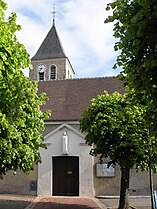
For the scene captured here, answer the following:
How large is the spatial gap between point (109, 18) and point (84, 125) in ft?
28.6

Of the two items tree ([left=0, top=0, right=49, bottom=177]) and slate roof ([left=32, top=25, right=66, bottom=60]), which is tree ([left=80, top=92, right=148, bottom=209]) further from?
slate roof ([left=32, top=25, right=66, bottom=60])

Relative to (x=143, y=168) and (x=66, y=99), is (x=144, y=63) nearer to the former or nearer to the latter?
(x=143, y=168)

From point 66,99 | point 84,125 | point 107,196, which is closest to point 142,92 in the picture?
point 84,125

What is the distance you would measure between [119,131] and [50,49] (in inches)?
1413

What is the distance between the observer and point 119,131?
40.0 feet

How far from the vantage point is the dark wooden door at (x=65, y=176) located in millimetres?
20297

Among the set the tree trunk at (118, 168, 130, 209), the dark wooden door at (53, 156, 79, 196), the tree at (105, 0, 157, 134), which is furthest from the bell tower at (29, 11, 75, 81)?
the tree at (105, 0, 157, 134)

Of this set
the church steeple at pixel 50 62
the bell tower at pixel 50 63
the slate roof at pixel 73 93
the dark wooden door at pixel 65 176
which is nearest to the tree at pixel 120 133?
the dark wooden door at pixel 65 176

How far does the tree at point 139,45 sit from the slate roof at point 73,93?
1645 cm

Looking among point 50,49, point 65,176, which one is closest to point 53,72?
point 50,49

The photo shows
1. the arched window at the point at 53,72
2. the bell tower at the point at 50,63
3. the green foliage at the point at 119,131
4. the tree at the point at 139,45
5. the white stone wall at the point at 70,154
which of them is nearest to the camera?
the tree at the point at 139,45

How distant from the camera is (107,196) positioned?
63.5ft

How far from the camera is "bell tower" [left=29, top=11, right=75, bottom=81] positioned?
44.0m

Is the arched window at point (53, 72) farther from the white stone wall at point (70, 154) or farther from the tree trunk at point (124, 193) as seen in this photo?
the tree trunk at point (124, 193)
